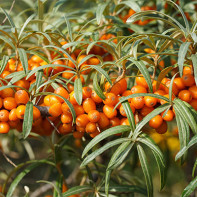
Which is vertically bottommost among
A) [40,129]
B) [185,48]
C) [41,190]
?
[41,190]

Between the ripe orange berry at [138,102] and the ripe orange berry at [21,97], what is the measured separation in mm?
375

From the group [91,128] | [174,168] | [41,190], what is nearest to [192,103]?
[91,128]

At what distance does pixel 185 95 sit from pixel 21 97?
0.57 metres

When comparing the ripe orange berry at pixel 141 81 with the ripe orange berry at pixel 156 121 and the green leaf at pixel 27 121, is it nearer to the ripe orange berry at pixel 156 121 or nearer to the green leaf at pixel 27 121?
the ripe orange berry at pixel 156 121

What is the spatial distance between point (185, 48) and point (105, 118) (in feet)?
1.18

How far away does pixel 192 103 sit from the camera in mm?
941

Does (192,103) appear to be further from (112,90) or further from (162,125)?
(112,90)

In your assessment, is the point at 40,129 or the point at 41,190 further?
the point at 41,190

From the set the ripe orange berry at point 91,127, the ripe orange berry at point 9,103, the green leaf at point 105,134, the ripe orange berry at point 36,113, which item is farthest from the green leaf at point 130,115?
the ripe orange berry at point 9,103

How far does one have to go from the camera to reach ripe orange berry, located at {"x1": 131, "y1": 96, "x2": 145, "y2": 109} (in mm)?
917

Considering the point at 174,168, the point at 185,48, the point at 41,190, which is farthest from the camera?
the point at 174,168

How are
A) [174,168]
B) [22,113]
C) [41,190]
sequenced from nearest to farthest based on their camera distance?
1. [22,113]
2. [41,190]
3. [174,168]

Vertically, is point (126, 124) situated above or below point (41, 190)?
above

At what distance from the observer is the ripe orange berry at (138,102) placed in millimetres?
917
